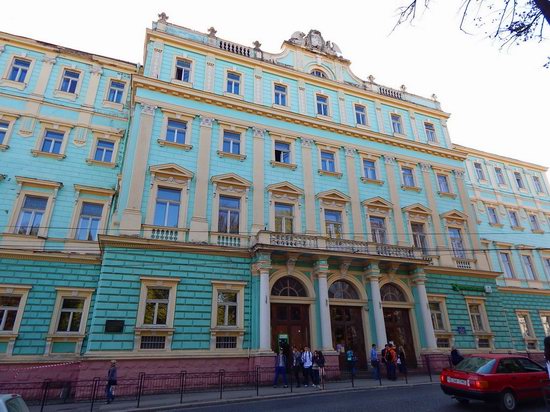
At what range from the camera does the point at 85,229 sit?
1888 cm

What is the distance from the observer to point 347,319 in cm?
1970

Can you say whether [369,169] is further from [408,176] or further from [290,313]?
[290,313]

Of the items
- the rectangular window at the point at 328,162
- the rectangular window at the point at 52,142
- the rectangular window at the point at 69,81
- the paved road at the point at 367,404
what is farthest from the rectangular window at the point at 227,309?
the rectangular window at the point at 69,81

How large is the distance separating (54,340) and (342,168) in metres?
18.8

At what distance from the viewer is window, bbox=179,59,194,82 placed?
22.2 m

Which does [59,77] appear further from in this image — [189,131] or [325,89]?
[325,89]

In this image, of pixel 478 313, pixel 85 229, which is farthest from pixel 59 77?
pixel 478 313

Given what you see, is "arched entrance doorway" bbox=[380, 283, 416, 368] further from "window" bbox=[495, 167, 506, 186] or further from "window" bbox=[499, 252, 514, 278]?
"window" bbox=[495, 167, 506, 186]

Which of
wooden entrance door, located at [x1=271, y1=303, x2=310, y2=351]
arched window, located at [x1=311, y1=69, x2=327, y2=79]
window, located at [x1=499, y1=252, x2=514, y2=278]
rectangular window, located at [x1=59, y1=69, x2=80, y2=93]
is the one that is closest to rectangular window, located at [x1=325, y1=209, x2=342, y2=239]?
wooden entrance door, located at [x1=271, y1=303, x2=310, y2=351]

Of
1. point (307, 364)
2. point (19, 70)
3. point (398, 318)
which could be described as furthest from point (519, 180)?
point (19, 70)

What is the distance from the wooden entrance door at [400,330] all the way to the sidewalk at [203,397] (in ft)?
14.5

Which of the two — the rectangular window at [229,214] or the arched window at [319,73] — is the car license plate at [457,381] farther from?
the arched window at [319,73]

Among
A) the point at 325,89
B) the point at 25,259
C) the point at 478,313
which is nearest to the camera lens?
the point at 25,259

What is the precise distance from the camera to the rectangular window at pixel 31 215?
17.9 m
